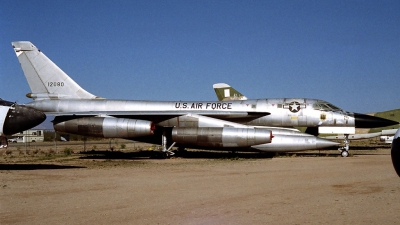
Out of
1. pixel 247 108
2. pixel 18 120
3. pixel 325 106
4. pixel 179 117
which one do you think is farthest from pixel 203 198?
pixel 325 106

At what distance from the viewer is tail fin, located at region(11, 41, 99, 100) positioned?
843 inches

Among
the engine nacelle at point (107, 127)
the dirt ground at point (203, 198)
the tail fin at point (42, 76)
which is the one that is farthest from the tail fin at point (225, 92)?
the dirt ground at point (203, 198)

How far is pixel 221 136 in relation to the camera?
17.5 metres

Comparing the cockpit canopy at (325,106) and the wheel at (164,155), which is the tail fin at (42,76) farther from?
the cockpit canopy at (325,106)

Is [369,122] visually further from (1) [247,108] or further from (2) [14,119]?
(2) [14,119]

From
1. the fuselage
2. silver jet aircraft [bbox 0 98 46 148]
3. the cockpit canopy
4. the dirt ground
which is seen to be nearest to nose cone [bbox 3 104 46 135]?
silver jet aircraft [bbox 0 98 46 148]

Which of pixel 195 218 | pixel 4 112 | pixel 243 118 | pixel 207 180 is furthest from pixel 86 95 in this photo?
pixel 195 218

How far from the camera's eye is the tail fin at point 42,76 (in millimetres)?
21422

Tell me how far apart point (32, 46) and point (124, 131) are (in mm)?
7865

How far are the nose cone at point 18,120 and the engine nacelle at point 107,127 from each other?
5908mm

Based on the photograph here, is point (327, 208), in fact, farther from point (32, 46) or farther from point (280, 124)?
point (32, 46)

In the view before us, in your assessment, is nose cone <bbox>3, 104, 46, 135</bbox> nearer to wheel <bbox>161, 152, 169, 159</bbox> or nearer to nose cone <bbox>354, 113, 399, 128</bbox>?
wheel <bbox>161, 152, 169, 159</bbox>

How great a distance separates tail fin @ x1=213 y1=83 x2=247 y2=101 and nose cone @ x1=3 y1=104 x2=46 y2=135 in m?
13.2

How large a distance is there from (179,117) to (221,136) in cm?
262
